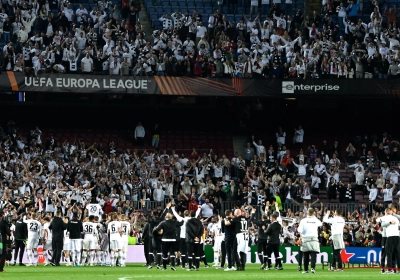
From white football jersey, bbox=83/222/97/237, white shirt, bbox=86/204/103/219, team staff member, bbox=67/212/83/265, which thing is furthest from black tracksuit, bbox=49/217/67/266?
white shirt, bbox=86/204/103/219

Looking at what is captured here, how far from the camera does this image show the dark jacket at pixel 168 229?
29.2 metres

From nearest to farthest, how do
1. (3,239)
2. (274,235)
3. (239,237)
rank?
1. (3,239)
2. (274,235)
3. (239,237)

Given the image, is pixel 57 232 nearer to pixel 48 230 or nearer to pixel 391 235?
pixel 48 230

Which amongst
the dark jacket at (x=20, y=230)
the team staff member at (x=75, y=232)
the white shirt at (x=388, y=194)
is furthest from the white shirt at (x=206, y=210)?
the dark jacket at (x=20, y=230)

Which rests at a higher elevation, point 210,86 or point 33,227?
point 210,86

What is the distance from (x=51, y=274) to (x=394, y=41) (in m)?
23.7

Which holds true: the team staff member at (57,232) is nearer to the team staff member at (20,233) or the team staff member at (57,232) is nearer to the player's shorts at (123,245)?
Answer: the team staff member at (20,233)

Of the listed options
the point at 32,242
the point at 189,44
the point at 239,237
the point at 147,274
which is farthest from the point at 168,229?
the point at 189,44

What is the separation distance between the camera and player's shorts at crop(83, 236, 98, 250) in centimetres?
3244

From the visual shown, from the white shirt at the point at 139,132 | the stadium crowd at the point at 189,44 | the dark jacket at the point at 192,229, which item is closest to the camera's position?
the dark jacket at the point at 192,229

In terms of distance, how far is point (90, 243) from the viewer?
1280 inches

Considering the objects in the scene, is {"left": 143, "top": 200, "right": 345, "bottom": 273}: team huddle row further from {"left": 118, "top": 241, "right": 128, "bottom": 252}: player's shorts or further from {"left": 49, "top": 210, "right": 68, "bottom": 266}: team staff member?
{"left": 49, "top": 210, "right": 68, "bottom": 266}: team staff member

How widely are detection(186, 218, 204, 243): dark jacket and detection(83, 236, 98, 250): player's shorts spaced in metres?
4.35

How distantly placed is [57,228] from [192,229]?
4.80 metres
